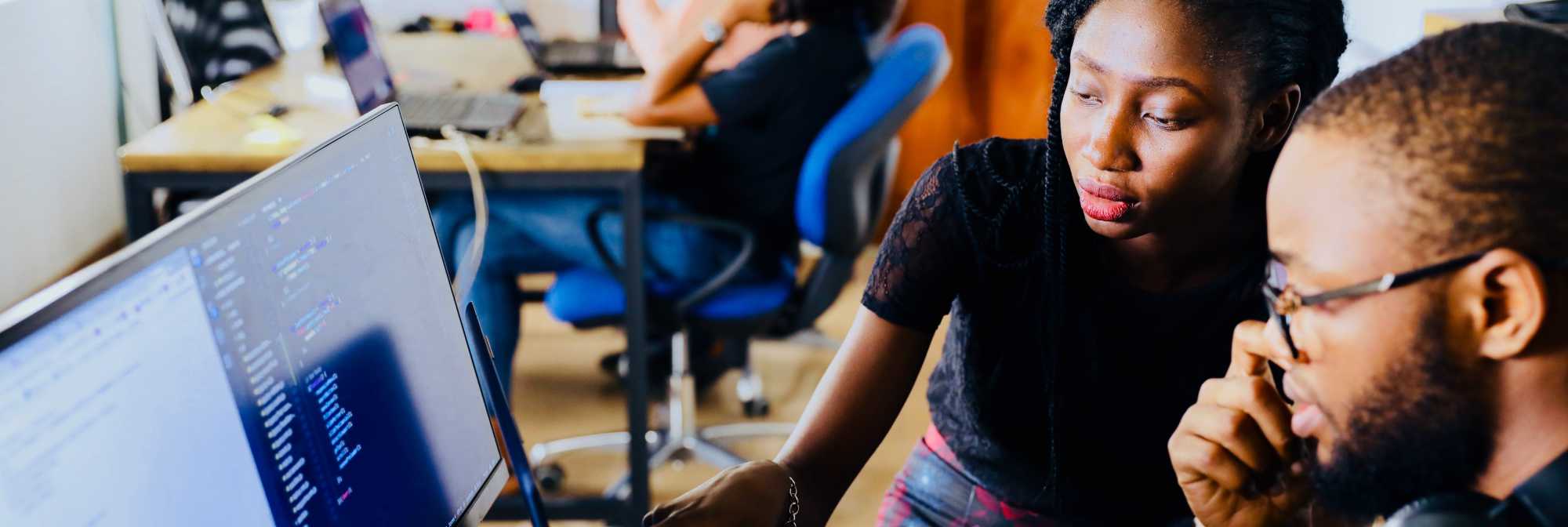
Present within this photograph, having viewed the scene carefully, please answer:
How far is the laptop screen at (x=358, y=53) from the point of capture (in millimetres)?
1957

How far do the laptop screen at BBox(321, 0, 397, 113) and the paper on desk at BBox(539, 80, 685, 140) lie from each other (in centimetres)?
30

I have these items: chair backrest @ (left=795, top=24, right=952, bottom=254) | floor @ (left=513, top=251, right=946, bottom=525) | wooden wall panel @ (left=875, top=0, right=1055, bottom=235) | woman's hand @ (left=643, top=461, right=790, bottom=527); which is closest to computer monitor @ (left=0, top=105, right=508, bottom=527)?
Answer: woman's hand @ (left=643, top=461, right=790, bottom=527)

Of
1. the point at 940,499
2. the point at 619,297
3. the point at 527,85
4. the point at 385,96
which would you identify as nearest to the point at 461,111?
the point at 385,96

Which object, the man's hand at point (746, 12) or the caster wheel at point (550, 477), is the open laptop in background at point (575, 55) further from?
the caster wheel at point (550, 477)

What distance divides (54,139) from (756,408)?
1425mm

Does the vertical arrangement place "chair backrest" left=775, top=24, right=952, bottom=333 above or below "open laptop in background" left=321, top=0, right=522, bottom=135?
below

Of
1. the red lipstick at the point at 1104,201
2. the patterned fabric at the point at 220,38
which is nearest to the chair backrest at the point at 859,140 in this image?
the red lipstick at the point at 1104,201

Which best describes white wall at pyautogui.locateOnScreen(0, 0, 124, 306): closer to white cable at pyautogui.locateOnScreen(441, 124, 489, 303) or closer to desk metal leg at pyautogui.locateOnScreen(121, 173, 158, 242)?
desk metal leg at pyautogui.locateOnScreen(121, 173, 158, 242)

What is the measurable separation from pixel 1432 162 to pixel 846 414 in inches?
24.0

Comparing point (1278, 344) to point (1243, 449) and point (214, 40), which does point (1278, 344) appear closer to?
point (1243, 449)

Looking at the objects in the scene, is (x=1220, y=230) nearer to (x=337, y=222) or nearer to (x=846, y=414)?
(x=846, y=414)

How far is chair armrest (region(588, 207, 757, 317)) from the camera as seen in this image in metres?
1.92

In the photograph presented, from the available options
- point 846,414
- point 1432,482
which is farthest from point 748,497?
point 1432,482

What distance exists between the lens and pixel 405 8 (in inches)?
124
